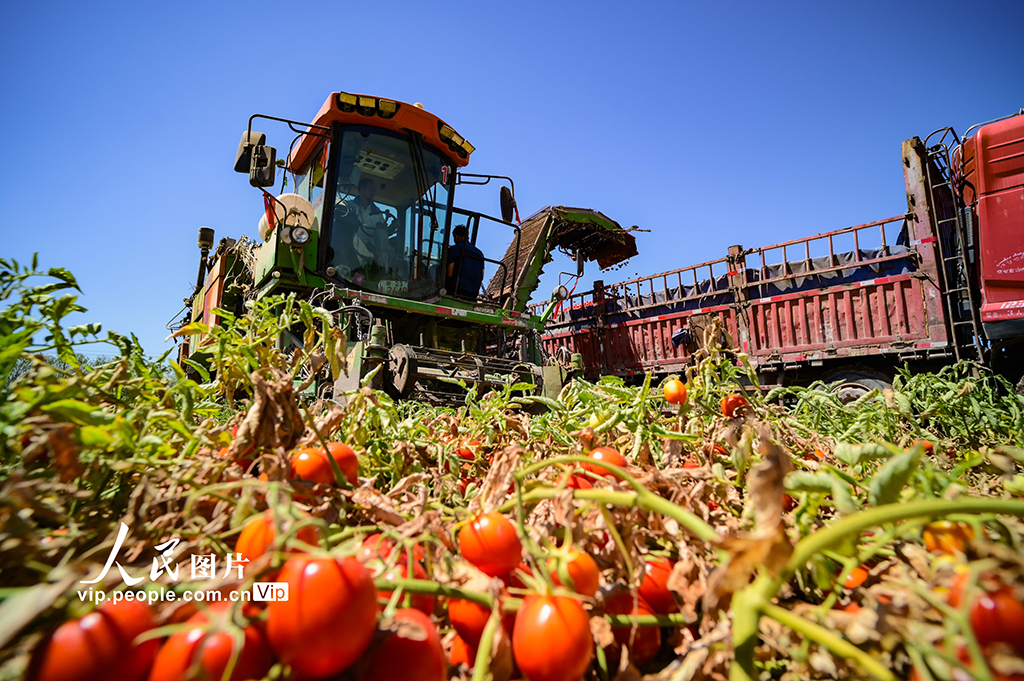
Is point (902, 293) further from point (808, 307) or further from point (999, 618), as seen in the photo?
point (999, 618)

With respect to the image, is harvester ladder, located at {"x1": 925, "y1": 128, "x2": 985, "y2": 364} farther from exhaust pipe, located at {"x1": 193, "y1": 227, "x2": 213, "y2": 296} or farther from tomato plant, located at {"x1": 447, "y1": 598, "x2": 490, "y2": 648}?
exhaust pipe, located at {"x1": 193, "y1": 227, "x2": 213, "y2": 296}

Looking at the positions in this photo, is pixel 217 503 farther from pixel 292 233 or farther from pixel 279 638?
pixel 292 233

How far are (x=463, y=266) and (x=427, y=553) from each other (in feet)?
22.7

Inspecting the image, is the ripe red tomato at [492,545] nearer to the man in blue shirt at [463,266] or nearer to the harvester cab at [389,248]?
the harvester cab at [389,248]

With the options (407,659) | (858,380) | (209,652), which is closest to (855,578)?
(407,659)

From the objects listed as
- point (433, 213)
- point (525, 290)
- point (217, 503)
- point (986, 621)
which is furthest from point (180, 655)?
point (525, 290)

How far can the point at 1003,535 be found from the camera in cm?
62

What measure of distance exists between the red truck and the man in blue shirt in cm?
326

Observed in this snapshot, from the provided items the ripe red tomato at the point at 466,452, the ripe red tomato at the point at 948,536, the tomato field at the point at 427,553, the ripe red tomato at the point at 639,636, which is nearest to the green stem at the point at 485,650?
the tomato field at the point at 427,553

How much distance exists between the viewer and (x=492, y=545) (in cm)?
80

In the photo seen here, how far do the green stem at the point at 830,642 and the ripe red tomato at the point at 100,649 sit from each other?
0.69 meters

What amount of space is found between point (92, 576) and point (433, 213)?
22.1 ft

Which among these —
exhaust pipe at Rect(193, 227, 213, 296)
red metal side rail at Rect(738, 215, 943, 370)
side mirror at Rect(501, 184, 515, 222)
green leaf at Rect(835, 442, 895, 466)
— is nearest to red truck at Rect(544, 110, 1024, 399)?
red metal side rail at Rect(738, 215, 943, 370)

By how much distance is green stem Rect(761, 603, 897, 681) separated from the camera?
45 centimetres
